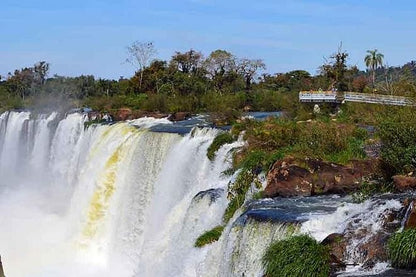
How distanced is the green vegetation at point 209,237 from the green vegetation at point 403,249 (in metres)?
5.33

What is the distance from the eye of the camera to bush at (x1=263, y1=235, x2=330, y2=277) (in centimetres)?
987

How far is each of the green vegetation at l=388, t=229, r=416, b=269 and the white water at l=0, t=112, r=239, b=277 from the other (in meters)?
5.75

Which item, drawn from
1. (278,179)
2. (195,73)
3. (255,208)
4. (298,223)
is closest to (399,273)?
(298,223)

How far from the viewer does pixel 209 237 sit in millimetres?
14344

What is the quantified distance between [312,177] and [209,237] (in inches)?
109

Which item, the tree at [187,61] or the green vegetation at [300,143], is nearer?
the green vegetation at [300,143]

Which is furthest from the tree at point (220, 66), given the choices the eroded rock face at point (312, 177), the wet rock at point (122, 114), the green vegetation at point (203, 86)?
the eroded rock face at point (312, 177)

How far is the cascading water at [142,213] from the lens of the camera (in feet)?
38.6

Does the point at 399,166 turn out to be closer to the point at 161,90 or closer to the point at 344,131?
the point at 344,131

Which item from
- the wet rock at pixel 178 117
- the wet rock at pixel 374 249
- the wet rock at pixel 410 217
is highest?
the wet rock at pixel 178 117

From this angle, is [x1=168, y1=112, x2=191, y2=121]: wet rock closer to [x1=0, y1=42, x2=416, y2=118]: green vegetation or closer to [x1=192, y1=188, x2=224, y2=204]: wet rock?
[x1=0, y1=42, x2=416, y2=118]: green vegetation

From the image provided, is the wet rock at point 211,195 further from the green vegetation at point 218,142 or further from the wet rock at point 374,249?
the wet rock at point 374,249

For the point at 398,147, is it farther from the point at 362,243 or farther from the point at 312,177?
the point at 362,243

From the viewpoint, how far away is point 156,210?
19.5 meters
